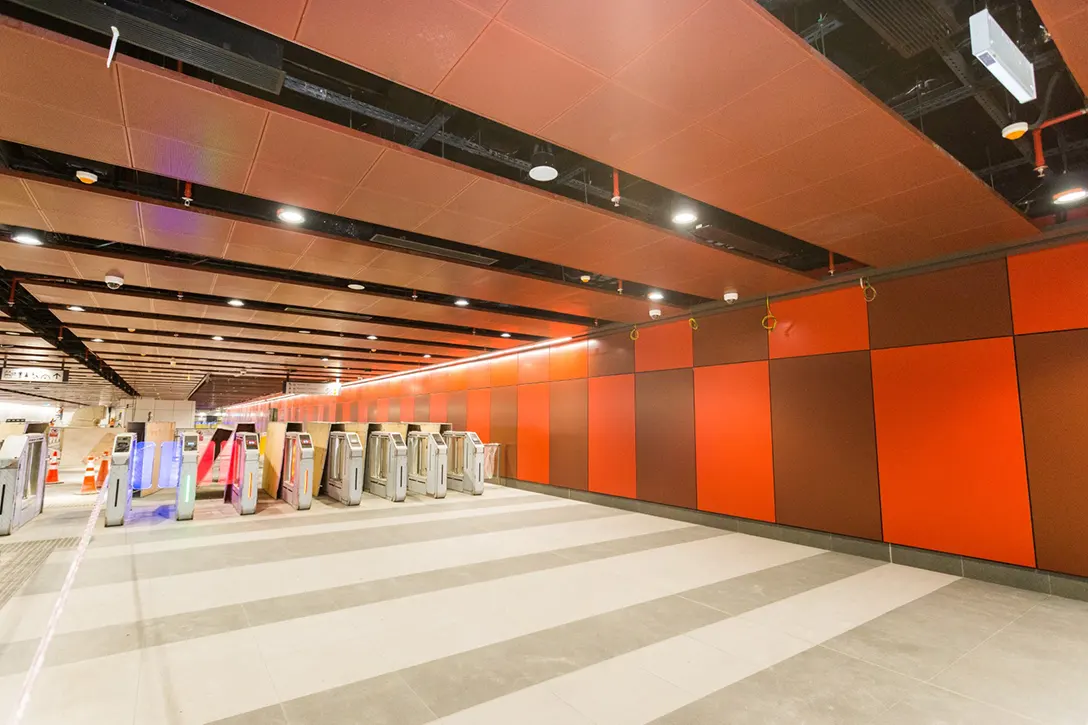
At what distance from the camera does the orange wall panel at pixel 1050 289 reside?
4.71 metres

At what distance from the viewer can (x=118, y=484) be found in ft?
23.0

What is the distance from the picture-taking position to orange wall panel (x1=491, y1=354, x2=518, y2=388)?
41.0ft

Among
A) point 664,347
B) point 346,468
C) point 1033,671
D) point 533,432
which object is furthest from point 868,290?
point 346,468

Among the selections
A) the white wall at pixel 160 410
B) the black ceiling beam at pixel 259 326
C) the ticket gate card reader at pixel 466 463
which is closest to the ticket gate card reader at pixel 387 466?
the ticket gate card reader at pixel 466 463

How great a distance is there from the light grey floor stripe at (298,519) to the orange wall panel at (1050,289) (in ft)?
25.2

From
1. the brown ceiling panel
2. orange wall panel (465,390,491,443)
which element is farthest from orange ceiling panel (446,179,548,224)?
orange wall panel (465,390,491,443)

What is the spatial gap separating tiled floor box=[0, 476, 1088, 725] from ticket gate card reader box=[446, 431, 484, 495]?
463cm

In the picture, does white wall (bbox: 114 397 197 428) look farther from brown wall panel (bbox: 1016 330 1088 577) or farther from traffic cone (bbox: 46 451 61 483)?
brown wall panel (bbox: 1016 330 1088 577)

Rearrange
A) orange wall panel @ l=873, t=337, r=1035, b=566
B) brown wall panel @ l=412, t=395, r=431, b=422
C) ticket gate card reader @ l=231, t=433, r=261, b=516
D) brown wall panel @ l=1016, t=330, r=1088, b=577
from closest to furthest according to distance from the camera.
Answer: brown wall panel @ l=1016, t=330, r=1088, b=577, orange wall panel @ l=873, t=337, r=1035, b=566, ticket gate card reader @ l=231, t=433, r=261, b=516, brown wall panel @ l=412, t=395, r=431, b=422

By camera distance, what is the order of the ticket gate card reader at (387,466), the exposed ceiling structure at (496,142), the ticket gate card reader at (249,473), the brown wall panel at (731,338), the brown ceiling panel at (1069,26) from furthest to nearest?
the ticket gate card reader at (387,466) < the ticket gate card reader at (249,473) < the brown wall panel at (731,338) < the exposed ceiling structure at (496,142) < the brown ceiling panel at (1069,26)

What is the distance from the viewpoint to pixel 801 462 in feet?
21.7

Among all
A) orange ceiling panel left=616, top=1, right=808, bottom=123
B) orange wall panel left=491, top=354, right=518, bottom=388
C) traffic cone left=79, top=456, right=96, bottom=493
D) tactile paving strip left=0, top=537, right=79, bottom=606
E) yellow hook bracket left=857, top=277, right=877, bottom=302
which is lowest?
tactile paving strip left=0, top=537, right=79, bottom=606

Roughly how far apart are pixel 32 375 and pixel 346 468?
1547 cm

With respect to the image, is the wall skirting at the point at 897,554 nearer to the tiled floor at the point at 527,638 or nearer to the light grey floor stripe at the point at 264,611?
the tiled floor at the point at 527,638
